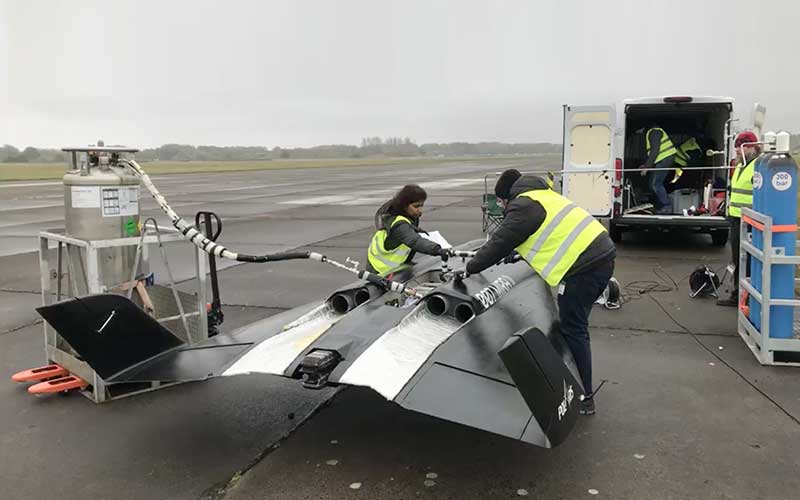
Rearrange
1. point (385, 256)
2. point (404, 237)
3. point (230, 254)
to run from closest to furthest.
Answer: point (230, 254), point (404, 237), point (385, 256)

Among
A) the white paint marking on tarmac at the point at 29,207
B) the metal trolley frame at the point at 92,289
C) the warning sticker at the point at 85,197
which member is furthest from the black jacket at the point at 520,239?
the white paint marking on tarmac at the point at 29,207

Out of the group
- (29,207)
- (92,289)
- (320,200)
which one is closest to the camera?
(92,289)

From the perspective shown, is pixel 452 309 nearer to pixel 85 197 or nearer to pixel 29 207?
pixel 85 197

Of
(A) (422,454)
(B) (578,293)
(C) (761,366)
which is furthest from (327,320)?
(C) (761,366)

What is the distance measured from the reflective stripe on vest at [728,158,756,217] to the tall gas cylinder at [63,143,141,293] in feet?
21.2

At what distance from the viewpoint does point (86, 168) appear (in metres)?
5.52

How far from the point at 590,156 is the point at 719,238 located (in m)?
3.23

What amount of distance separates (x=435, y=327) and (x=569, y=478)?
1.27 meters

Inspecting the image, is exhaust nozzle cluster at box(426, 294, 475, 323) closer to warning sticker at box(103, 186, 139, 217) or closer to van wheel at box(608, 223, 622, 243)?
warning sticker at box(103, 186, 139, 217)

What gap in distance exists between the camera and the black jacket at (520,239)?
15.5 ft

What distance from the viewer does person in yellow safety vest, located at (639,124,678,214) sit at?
42.5 ft

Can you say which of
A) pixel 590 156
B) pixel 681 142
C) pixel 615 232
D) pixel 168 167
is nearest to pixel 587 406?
pixel 590 156

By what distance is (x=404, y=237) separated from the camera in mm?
5895

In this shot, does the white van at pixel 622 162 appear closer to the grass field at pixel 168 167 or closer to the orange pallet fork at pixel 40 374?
the orange pallet fork at pixel 40 374
